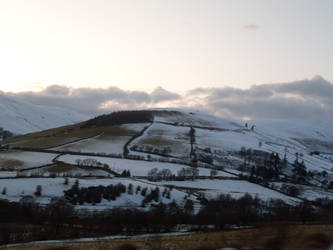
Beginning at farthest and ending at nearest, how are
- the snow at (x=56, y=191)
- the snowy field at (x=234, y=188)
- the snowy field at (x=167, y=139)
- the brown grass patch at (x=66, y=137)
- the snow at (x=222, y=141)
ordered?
→ the snow at (x=222, y=141), the brown grass patch at (x=66, y=137), the snowy field at (x=167, y=139), the snowy field at (x=234, y=188), the snow at (x=56, y=191)

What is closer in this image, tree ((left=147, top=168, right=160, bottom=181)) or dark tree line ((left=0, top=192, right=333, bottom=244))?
dark tree line ((left=0, top=192, right=333, bottom=244))

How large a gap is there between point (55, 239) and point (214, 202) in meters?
36.6

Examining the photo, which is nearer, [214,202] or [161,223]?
[161,223]

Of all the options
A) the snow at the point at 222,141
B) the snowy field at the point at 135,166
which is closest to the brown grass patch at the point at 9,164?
the snowy field at the point at 135,166

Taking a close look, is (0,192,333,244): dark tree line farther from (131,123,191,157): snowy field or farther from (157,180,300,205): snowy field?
(131,123,191,157): snowy field

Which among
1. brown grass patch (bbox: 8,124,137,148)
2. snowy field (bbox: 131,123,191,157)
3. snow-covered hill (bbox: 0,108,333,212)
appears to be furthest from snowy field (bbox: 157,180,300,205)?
brown grass patch (bbox: 8,124,137,148)

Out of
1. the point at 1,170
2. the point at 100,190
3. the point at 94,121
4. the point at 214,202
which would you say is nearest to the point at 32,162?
the point at 1,170

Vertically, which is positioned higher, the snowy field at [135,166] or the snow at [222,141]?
the snow at [222,141]

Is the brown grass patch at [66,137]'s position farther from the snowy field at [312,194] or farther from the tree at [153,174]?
the snowy field at [312,194]

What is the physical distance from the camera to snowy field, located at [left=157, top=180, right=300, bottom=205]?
7419 cm

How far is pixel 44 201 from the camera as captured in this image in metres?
53.3

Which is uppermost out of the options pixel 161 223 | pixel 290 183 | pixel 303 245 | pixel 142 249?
pixel 303 245

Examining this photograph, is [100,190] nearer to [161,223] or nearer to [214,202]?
[214,202]

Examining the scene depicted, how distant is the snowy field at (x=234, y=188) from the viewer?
7419cm
